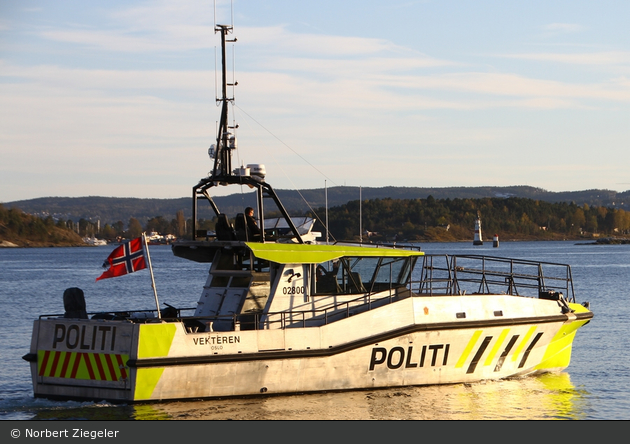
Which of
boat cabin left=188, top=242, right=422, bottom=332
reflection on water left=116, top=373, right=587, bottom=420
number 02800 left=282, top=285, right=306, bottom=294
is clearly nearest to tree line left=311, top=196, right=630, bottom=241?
boat cabin left=188, top=242, right=422, bottom=332

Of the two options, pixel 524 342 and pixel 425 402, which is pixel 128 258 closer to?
pixel 425 402

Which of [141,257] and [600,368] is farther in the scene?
[600,368]

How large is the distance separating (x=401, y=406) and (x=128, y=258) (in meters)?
5.10

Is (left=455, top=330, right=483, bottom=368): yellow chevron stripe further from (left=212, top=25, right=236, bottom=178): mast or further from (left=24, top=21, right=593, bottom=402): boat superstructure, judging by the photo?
(left=212, top=25, right=236, bottom=178): mast

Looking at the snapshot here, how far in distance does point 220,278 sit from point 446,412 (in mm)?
4705

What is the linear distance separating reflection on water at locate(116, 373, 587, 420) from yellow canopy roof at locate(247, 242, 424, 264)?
7.56 feet

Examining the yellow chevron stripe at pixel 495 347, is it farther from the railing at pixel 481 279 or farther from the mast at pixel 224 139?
the mast at pixel 224 139

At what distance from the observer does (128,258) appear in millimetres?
13930

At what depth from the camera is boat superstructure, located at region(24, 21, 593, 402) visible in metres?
13.7

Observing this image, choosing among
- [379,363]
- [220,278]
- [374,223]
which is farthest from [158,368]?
[374,223]

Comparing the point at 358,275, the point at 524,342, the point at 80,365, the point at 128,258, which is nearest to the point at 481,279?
the point at 524,342

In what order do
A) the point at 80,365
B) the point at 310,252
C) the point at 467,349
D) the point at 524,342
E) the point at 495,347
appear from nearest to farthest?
1. the point at 80,365
2. the point at 310,252
3. the point at 467,349
4. the point at 495,347
5. the point at 524,342

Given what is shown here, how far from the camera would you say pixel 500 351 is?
1652 centimetres
